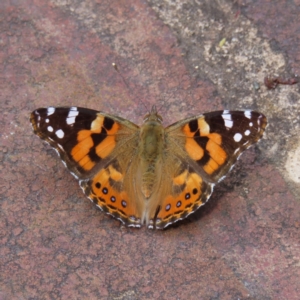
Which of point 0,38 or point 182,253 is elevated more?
point 182,253

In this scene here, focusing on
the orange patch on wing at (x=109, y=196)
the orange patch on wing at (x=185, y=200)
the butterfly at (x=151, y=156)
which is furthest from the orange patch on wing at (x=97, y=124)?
the orange patch on wing at (x=185, y=200)

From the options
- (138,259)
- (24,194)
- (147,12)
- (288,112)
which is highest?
(288,112)

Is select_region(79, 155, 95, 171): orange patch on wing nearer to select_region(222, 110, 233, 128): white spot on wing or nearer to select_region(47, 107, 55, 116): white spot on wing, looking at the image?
select_region(47, 107, 55, 116): white spot on wing

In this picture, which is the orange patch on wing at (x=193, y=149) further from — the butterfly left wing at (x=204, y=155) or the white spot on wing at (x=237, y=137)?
the white spot on wing at (x=237, y=137)

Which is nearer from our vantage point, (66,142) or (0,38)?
(66,142)

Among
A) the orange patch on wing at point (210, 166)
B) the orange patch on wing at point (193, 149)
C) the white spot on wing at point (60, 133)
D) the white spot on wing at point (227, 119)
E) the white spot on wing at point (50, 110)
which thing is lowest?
the white spot on wing at point (60, 133)

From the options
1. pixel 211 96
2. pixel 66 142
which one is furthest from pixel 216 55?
pixel 66 142

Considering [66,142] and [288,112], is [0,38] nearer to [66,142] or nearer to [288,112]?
[66,142]

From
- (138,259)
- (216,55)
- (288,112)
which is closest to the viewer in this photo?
(138,259)
